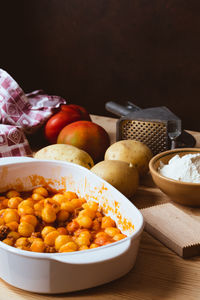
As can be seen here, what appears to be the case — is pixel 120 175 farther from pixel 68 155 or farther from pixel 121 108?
pixel 121 108

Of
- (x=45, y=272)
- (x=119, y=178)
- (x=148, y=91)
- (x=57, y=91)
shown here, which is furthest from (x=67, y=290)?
(x=57, y=91)

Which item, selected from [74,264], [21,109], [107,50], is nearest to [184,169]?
[74,264]

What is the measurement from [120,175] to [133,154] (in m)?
0.15

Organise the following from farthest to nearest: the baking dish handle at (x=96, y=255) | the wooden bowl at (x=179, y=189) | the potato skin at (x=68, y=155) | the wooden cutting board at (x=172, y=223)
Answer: the potato skin at (x=68, y=155) < the wooden bowl at (x=179, y=189) < the wooden cutting board at (x=172, y=223) < the baking dish handle at (x=96, y=255)

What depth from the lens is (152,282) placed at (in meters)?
0.75

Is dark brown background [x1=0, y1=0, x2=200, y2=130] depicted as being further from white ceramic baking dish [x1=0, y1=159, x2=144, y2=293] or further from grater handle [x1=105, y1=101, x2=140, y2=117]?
white ceramic baking dish [x1=0, y1=159, x2=144, y2=293]

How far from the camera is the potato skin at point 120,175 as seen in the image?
1.04 metres

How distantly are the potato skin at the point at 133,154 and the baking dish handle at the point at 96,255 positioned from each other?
1.68 ft

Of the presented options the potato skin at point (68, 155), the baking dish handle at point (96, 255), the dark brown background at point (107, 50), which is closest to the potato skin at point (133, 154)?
the potato skin at point (68, 155)

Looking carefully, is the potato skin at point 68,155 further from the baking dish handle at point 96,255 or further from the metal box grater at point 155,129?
the baking dish handle at point 96,255

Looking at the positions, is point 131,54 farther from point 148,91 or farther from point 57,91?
point 57,91

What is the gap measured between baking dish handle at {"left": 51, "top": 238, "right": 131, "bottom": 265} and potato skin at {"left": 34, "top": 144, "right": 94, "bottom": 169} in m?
0.50

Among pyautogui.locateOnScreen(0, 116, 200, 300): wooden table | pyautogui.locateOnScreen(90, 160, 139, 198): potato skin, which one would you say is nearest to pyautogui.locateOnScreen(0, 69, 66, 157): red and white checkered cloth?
→ pyautogui.locateOnScreen(90, 160, 139, 198): potato skin

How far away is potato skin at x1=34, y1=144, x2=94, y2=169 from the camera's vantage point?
1.16 meters
